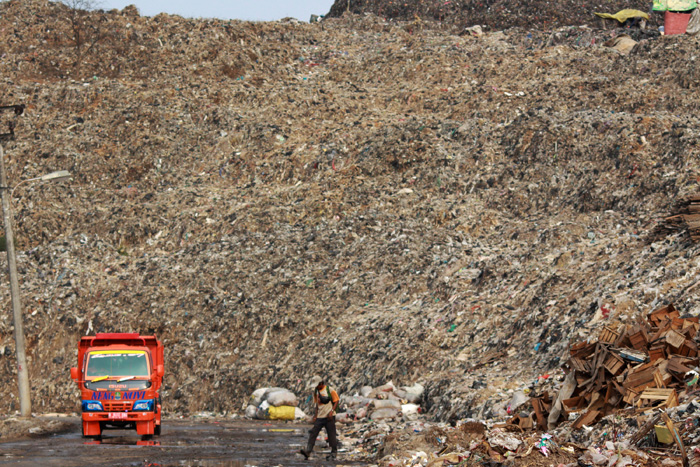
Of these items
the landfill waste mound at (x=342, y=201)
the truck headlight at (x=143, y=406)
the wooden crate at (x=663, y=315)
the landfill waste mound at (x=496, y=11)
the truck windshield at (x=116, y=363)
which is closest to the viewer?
the wooden crate at (x=663, y=315)

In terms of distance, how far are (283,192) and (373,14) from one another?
2489 centimetres

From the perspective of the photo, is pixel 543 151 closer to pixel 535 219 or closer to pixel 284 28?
pixel 535 219

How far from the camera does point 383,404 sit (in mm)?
16641

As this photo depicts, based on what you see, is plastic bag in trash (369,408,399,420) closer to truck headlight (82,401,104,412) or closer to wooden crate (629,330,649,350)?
truck headlight (82,401,104,412)

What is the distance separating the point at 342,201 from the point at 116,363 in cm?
1535

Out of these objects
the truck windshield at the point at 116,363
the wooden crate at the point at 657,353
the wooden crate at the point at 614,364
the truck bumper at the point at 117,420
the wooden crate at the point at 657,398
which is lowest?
the truck bumper at the point at 117,420

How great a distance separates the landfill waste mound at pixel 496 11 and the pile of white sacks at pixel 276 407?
1273 inches

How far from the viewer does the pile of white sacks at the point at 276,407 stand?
1930 centimetres

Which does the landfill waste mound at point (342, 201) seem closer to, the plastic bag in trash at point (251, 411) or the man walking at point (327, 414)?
the man walking at point (327, 414)

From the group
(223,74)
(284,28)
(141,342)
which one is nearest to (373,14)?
(284,28)

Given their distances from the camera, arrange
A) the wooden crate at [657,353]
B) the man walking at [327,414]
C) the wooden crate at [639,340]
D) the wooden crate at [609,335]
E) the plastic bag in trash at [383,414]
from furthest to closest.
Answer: the plastic bag in trash at [383,414] → the man walking at [327,414] → the wooden crate at [609,335] → the wooden crate at [639,340] → the wooden crate at [657,353]

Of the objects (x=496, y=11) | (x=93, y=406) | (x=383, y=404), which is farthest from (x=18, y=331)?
(x=496, y=11)

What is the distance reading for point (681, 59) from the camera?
3334 cm

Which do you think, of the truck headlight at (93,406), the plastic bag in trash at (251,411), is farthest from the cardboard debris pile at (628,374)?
the plastic bag in trash at (251,411)
